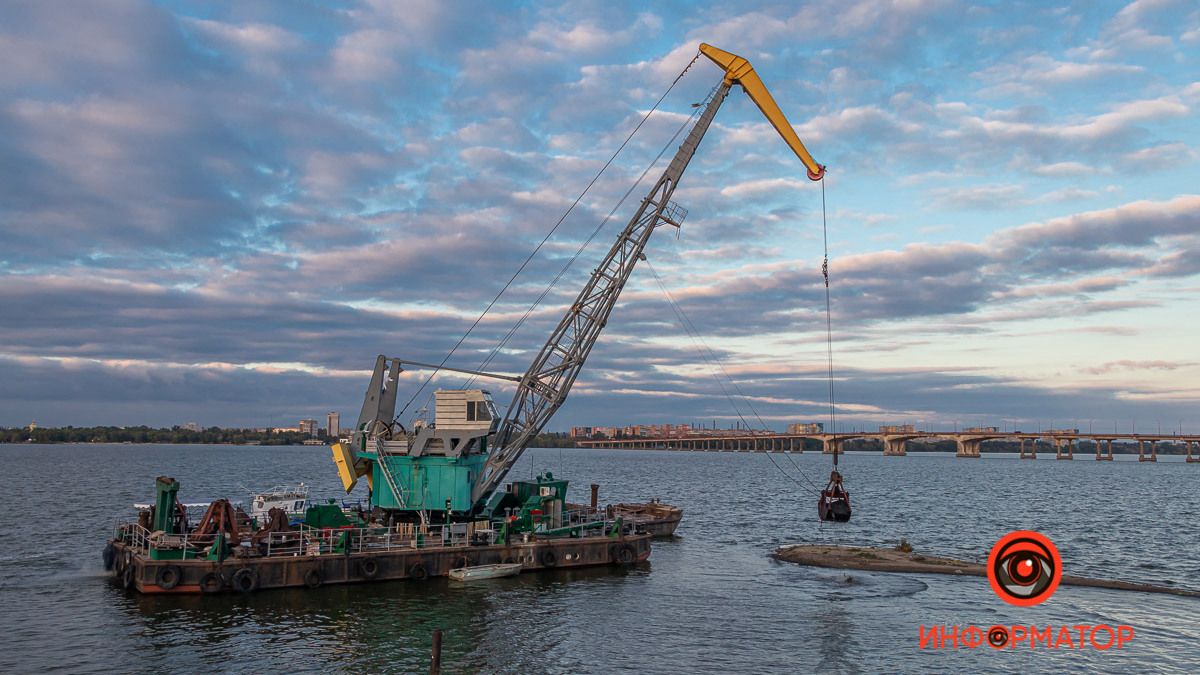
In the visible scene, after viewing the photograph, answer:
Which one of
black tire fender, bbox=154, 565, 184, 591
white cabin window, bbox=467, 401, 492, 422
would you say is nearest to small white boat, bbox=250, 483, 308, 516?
white cabin window, bbox=467, 401, 492, 422

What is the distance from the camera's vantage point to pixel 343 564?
3603cm

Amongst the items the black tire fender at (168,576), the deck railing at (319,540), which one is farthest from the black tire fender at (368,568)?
the black tire fender at (168,576)

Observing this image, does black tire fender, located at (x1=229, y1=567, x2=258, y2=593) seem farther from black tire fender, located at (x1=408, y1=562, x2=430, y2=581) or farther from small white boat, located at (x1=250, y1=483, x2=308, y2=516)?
small white boat, located at (x1=250, y1=483, x2=308, y2=516)

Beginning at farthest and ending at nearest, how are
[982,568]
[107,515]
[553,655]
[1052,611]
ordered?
1. [107,515]
2. [982,568]
3. [1052,611]
4. [553,655]

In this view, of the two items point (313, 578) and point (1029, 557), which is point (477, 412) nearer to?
point (313, 578)

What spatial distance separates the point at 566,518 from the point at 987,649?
22739mm

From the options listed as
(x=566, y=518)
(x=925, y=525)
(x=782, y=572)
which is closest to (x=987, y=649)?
(x=782, y=572)

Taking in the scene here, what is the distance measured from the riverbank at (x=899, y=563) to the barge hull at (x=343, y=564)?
415 inches

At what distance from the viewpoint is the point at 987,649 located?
30.2 metres

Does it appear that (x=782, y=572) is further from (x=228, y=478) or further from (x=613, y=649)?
(x=228, y=478)

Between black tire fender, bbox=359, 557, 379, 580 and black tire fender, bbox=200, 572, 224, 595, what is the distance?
18.8 feet

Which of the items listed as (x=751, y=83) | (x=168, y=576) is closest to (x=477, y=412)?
(x=168, y=576)

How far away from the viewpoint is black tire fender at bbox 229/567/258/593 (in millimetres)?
33594

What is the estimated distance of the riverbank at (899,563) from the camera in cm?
3953
